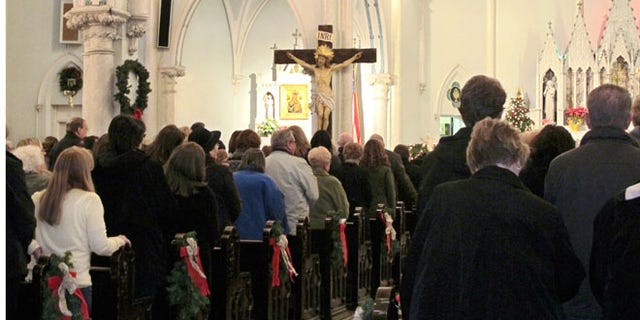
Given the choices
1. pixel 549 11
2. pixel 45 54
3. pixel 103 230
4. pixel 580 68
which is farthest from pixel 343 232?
pixel 549 11

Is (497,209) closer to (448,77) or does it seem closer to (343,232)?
(343,232)

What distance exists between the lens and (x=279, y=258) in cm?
796

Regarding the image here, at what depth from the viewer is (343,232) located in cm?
940

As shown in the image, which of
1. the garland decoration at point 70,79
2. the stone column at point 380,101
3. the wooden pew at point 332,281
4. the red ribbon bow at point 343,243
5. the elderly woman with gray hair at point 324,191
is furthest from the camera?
the stone column at point 380,101

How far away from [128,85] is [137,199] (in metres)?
8.32

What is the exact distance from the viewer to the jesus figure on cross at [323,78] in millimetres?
18734

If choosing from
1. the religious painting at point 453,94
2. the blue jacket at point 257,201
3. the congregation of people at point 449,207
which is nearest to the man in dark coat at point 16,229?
the congregation of people at point 449,207

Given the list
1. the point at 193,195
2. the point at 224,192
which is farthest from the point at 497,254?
the point at 224,192

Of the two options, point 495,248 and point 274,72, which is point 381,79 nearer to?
point 274,72

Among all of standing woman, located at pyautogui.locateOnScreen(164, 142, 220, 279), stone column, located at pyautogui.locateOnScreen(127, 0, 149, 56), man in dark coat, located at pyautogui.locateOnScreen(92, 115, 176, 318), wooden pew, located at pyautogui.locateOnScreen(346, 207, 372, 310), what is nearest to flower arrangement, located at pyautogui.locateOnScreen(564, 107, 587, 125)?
stone column, located at pyautogui.locateOnScreen(127, 0, 149, 56)

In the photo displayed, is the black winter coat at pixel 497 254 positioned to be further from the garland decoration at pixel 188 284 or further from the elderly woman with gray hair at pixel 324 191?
the elderly woman with gray hair at pixel 324 191

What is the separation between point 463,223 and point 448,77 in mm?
24428

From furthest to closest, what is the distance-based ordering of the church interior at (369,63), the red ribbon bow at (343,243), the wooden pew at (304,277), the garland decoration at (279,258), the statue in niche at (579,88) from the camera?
the statue in niche at (579,88)
the church interior at (369,63)
the red ribbon bow at (343,243)
the wooden pew at (304,277)
the garland decoration at (279,258)

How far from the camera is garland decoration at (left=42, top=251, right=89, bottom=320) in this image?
16.9 feet
